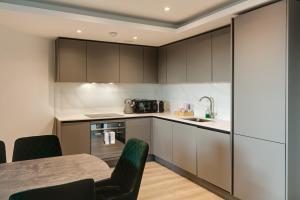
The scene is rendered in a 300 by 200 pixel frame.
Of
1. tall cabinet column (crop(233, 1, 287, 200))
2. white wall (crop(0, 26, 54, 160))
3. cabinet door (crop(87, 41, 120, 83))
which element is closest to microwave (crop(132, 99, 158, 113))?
cabinet door (crop(87, 41, 120, 83))

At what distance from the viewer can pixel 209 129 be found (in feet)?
10.2

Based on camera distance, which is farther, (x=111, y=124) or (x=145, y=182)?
(x=111, y=124)

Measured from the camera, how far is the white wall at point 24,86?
12.1ft

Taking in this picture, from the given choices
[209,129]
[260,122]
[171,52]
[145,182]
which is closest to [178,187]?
[145,182]

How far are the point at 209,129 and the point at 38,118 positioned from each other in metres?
2.80

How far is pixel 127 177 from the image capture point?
6.56 ft

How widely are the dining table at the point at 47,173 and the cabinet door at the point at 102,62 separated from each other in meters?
2.29

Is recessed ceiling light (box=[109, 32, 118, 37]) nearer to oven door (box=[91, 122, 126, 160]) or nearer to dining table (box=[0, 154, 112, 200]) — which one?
oven door (box=[91, 122, 126, 160])

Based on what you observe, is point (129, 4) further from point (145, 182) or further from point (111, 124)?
point (145, 182)

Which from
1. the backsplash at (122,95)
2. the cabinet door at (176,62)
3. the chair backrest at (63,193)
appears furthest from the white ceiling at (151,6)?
the chair backrest at (63,193)

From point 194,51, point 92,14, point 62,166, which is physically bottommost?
point 62,166

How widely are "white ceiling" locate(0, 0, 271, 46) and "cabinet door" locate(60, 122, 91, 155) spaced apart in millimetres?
1421

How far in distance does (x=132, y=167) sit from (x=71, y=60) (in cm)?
266

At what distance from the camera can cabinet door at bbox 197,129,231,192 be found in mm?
Answer: 2893
